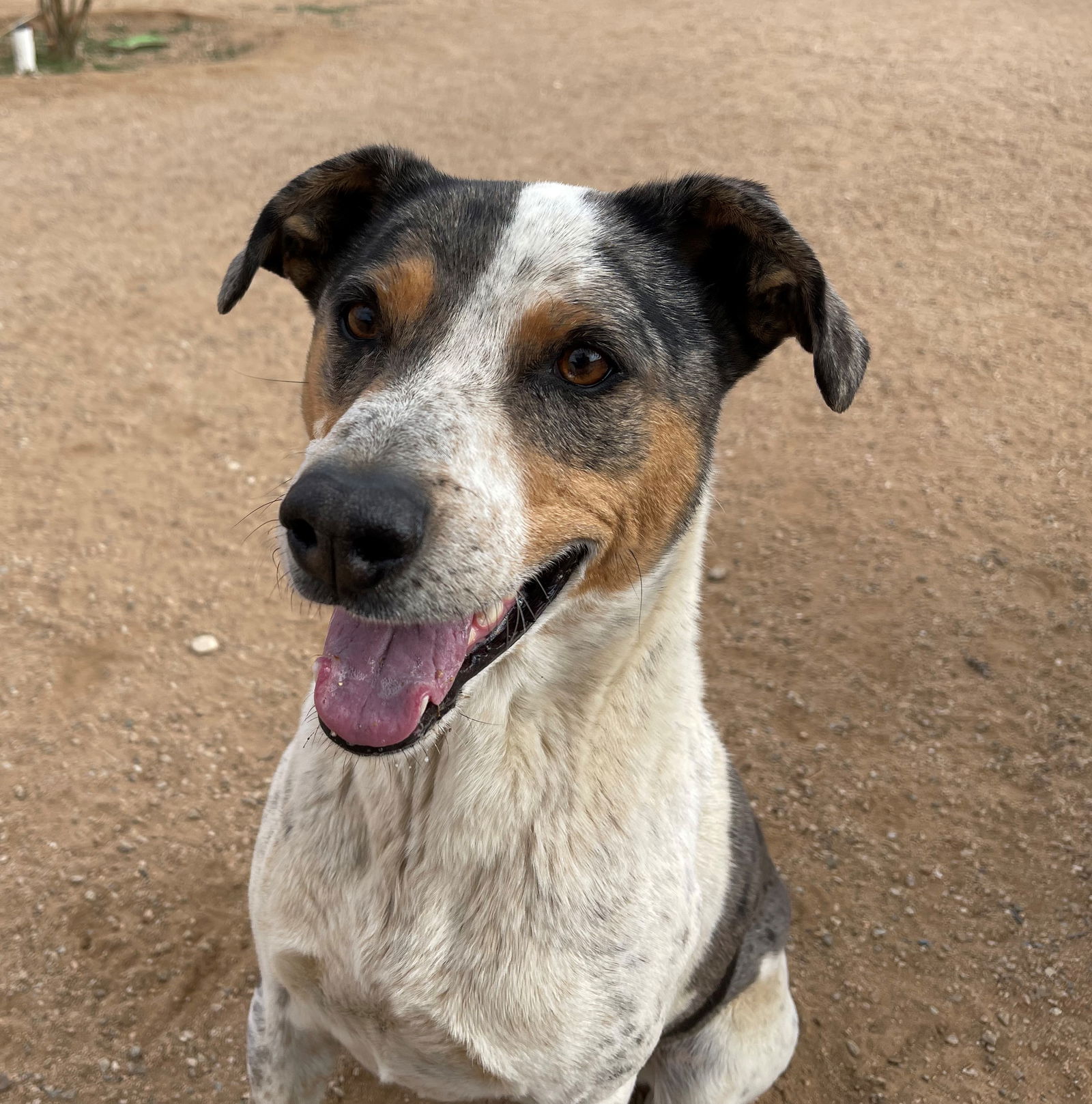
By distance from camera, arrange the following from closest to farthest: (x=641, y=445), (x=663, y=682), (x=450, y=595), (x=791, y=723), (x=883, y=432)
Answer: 1. (x=450, y=595)
2. (x=641, y=445)
3. (x=663, y=682)
4. (x=791, y=723)
5. (x=883, y=432)

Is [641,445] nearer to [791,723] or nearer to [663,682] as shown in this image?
[663,682]

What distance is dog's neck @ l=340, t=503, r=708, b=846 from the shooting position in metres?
2.51

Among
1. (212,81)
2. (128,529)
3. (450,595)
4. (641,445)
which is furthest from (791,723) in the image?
(212,81)

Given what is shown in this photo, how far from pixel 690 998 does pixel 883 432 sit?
488cm

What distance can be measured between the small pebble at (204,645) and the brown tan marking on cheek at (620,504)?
123 inches

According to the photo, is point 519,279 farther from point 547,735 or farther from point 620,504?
point 547,735

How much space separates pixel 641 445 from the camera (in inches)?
97.3

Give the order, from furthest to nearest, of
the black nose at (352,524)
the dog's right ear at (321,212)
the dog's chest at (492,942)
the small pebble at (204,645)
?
the small pebble at (204,645)
the dog's right ear at (321,212)
the dog's chest at (492,942)
the black nose at (352,524)

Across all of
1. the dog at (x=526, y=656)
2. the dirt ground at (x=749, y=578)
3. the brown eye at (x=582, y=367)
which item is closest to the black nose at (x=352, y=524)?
the dog at (x=526, y=656)

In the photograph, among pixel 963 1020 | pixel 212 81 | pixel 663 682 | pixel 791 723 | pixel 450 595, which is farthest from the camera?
pixel 212 81

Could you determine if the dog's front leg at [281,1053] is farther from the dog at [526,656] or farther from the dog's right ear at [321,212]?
the dog's right ear at [321,212]

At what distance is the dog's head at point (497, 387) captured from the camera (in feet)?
6.93

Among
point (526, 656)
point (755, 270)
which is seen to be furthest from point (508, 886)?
point (755, 270)

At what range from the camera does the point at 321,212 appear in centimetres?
291
